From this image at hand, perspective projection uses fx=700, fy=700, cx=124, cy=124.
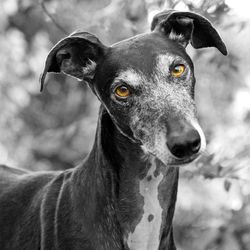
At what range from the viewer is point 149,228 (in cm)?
432

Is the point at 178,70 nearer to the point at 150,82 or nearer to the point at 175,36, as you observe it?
the point at 150,82

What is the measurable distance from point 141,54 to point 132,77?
16 centimetres

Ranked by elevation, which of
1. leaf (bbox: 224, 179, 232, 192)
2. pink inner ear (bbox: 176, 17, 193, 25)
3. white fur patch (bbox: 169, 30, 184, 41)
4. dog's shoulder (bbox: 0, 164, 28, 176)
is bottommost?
leaf (bbox: 224, 179, 232, 192)

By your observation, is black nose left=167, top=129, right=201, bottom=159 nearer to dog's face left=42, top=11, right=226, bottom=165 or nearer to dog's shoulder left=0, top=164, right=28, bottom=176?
dog's face left=42, top=11, right=226, bottom=165

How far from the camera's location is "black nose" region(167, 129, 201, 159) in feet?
12.2

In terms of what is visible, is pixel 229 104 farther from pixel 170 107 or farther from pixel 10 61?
pixel 10 61

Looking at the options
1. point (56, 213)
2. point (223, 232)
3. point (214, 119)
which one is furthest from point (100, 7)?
point (56, 213)

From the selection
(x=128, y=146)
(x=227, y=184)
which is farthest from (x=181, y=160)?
(x=227, y=184)

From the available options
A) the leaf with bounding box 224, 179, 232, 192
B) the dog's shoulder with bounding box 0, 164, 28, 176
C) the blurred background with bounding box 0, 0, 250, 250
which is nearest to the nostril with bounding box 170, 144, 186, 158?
the dog's shoulder with bounding box 0, 164, 28, 176

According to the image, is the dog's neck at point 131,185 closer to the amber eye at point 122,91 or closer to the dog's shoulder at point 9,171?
the amber eye at point 122,91

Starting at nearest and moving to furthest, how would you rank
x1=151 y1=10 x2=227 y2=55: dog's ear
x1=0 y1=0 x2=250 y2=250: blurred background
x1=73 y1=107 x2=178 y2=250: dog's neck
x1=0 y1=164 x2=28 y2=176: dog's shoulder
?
1. x1=73 y1=107 x2=178 y2=250: dog's neck
2. x1=151 y1=10 x2=227 y2=55: dog's ear
3. x1=0 y1=164 x2=28 y2=176: dog's shoulder
4. x1=0 y1=0 x2=250 y2=250: blurred background

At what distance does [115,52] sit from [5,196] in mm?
1463

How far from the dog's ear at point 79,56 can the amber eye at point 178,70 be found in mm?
516

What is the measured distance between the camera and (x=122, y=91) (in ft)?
13.5
